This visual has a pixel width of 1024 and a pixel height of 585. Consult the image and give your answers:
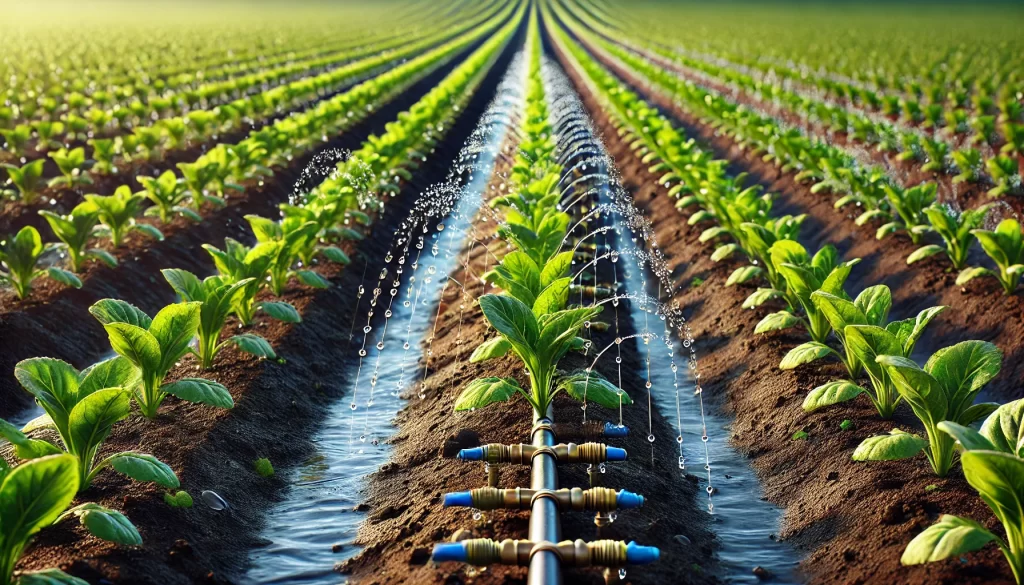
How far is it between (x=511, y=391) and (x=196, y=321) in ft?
6.35

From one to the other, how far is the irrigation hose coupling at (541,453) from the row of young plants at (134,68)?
1541 centimetres

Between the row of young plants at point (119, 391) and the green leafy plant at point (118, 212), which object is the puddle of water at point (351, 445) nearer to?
the row of young plants at point (119, 391)

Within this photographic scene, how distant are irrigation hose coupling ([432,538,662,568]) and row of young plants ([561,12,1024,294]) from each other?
18.3 feet

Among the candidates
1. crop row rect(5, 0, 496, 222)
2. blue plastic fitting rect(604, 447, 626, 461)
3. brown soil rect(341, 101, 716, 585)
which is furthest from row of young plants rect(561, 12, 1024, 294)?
crop row rect(5, 0, 496, 222)

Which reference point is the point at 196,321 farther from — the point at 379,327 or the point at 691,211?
the point at 691,211

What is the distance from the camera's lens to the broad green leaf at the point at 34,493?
428cm

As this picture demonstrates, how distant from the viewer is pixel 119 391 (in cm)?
532

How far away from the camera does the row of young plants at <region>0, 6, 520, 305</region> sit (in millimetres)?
9180

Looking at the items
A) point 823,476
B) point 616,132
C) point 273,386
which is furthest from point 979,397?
point 616,132

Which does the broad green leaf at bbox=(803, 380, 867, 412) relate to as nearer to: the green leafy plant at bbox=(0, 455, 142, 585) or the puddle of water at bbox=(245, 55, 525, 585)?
the puddle of water at bbox=(245, 55, 525, 585)

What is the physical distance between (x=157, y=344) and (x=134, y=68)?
30.1 metres

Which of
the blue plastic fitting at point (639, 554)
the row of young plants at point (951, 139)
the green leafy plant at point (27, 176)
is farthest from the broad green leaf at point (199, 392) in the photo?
the row of young plants at point (951, 139)

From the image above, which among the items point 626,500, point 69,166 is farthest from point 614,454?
point 69,166

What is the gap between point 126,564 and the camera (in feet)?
15.9
